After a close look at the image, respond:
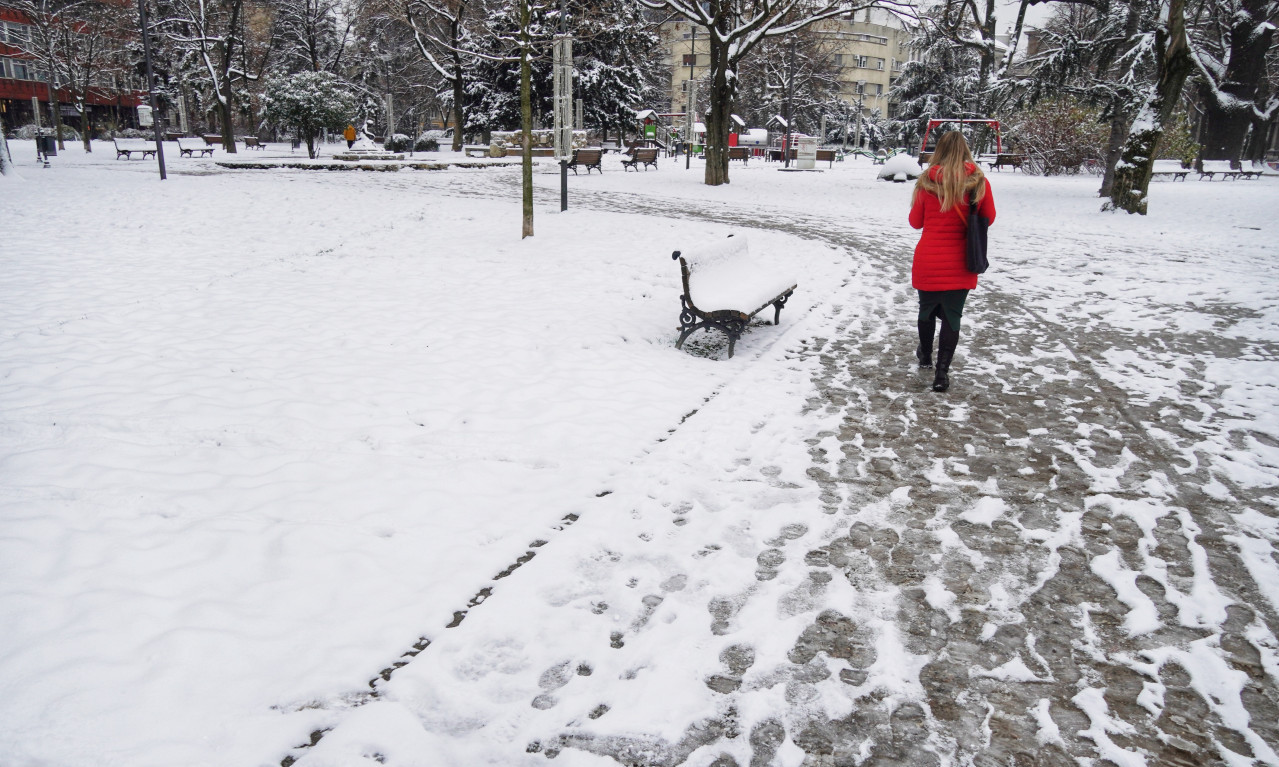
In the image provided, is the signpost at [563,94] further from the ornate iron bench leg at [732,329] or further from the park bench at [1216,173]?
the park bench at [1216,173]

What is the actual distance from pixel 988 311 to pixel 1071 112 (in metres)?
29.3

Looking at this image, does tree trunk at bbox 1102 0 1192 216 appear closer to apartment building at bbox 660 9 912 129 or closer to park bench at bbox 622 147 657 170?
park bench at bbox 622 147 657 170

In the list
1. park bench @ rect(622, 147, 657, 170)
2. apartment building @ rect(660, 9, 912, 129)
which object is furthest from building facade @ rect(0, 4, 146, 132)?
apartment building @ rect(660, 9, 912, 129)

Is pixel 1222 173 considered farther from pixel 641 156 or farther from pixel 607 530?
pixel 607 530

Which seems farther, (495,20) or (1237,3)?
(495,20)

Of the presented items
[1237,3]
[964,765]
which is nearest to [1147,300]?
[964,765]

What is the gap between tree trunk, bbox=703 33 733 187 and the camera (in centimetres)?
2219

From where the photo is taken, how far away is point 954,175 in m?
5.62

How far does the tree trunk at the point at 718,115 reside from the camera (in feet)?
72.8

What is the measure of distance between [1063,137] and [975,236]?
32.6m

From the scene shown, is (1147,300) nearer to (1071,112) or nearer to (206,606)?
(206,606)

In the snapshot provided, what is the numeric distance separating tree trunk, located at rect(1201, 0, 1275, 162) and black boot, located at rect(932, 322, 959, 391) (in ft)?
110

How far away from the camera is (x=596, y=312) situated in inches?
310

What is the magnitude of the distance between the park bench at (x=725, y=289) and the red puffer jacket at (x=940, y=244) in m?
1.48
